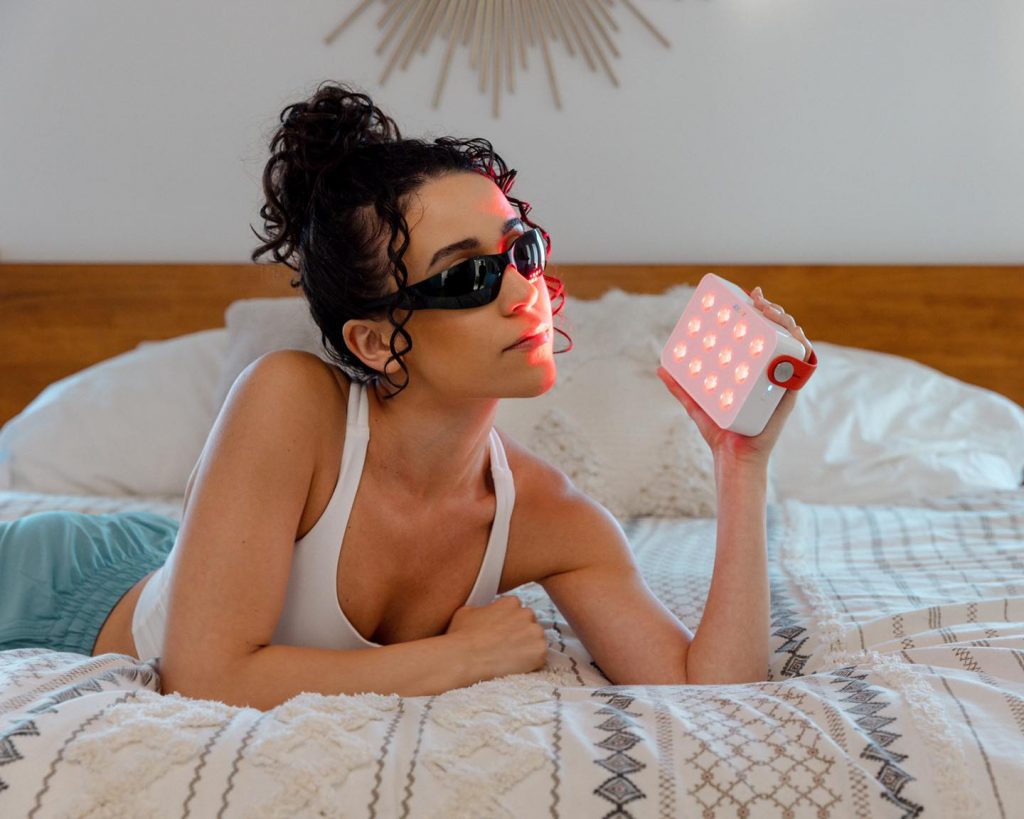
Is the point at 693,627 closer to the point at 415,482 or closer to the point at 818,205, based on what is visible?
the point at 415,482

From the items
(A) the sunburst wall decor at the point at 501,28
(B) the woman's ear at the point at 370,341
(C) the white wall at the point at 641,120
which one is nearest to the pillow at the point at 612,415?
(C) the white wall at the point at 641,120

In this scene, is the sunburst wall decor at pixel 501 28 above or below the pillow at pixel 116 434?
above

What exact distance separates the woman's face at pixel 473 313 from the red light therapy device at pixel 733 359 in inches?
6.8

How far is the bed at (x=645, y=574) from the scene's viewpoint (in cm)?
83

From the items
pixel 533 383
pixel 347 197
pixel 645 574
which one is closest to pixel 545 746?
pixel 533 383

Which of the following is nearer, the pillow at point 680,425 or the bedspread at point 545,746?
the bedspread at point 545,746

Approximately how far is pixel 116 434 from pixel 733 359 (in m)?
1.52

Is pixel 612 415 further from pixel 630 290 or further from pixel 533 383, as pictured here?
pixel 533 383

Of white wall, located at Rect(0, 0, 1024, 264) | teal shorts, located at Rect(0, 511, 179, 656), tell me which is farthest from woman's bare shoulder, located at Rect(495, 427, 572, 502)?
white wall, located at Rect(0, 0, 1024, 264)

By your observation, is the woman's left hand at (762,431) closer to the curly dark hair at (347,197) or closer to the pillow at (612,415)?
the curly dark hair at (347,197)

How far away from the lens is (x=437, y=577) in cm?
128

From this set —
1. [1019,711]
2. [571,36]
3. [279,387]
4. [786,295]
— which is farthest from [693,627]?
[571,36]

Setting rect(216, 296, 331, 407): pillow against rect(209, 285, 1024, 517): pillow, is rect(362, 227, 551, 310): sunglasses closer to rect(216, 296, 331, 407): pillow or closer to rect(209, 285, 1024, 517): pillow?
rect(209, 285, 1024, 517): pillow

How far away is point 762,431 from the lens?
45.9 inches
